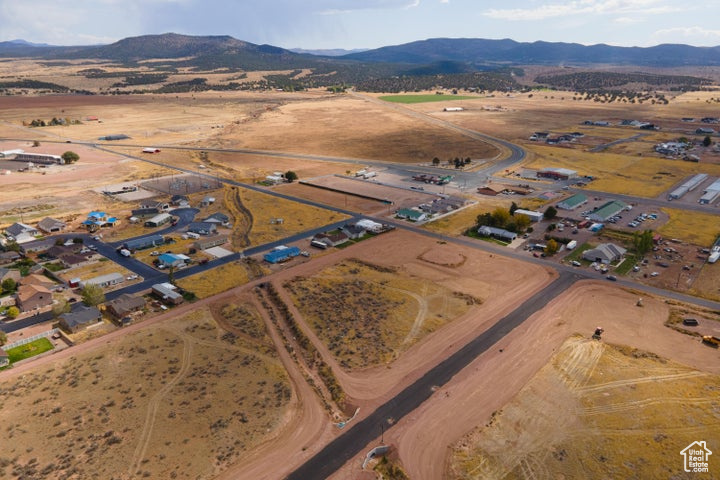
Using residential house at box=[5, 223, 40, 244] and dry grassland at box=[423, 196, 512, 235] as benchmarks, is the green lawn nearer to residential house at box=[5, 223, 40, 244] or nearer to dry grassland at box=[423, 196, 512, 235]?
residential house at box=[5, 223, 40, 244]

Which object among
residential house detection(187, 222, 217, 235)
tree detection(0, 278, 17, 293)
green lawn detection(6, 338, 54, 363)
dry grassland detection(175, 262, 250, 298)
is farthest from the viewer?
residential house detection(187, 222, 217, 235)

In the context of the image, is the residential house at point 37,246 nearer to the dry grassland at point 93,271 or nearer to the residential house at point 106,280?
the dry grassland at point 93,271

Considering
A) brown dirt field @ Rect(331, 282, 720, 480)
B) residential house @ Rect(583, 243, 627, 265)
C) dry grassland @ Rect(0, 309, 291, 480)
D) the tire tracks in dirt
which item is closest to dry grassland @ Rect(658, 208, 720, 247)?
residential house @ Rect(583, 243, 627, 265)

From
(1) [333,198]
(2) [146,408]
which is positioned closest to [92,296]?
(2) [146,408]

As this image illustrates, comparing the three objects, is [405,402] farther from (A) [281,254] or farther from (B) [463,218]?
(B) [463,218]

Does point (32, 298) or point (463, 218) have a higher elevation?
point (32, 298)
